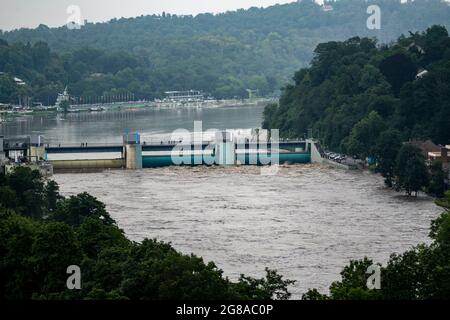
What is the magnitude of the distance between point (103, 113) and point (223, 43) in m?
54.4

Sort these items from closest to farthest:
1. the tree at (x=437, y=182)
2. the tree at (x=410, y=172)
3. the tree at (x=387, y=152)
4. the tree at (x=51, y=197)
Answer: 1. the tree at (x=51, y=197)
2. the tree at (x=437, y=182)
3. the tree at (x=410, y=172)
4. the tree at (x=387, y=152)

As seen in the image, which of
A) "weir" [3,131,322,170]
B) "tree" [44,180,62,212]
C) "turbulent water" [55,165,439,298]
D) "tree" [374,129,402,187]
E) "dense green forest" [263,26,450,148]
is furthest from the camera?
"dense green forest" [263,26,450,148]

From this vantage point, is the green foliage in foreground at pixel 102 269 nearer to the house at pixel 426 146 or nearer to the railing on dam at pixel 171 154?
the house at pixel 426 146

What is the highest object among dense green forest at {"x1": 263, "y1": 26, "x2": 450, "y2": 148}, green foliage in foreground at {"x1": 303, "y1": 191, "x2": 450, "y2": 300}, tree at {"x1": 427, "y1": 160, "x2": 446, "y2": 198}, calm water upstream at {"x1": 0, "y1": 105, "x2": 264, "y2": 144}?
dense green forest at {"x1": 263, "y1": 26, "x2": 450, "y2": 148}

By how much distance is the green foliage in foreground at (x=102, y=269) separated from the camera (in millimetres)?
20797

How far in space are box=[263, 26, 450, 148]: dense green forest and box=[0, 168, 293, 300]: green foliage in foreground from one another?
24.0 metres

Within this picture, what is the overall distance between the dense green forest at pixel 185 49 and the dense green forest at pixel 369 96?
43936 mm

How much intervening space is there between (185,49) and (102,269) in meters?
129

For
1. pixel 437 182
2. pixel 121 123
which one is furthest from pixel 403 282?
pixel 121 123

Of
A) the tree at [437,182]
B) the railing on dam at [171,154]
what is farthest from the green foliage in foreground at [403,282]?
the railing on dam at [171,154]

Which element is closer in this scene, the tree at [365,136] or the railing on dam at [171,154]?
the railing on dam at [171,154]

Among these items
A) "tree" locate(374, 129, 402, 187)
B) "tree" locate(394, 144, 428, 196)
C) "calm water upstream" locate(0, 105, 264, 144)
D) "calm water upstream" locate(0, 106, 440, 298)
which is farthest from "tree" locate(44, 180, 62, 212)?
"calm water upstream" locate(0, 105, 264, 144)

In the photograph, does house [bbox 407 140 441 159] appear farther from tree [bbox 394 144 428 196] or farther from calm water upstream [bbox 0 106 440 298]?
tree [bbox 394 144 428 196]

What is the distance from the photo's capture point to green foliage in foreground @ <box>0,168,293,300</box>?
819 inches
